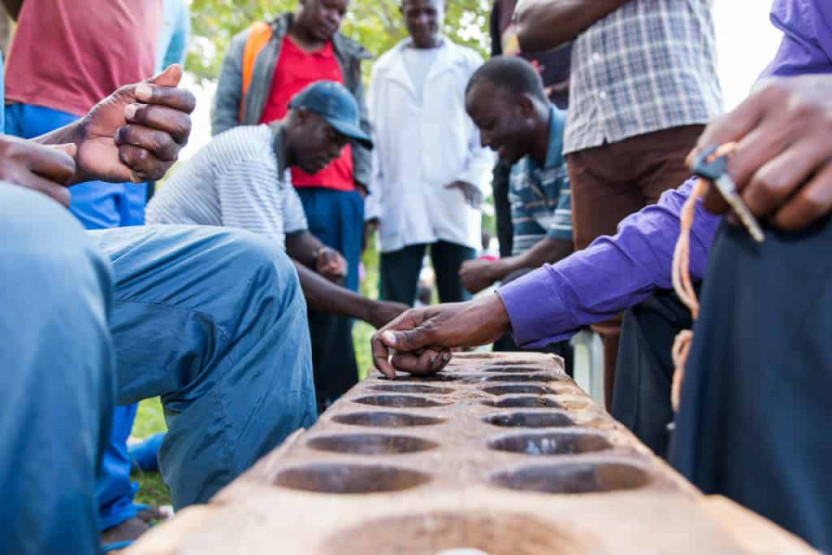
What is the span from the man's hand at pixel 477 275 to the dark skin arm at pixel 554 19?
39.4 inches

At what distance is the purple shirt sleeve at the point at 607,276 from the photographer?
128 centimetres

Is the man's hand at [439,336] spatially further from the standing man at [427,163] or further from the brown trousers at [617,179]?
the standing man at [427,163]

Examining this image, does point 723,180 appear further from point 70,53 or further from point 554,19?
point 70,53

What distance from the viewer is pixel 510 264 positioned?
302 cm

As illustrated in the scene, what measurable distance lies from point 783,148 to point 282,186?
7.79 feet

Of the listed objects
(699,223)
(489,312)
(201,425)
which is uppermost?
(699,223)

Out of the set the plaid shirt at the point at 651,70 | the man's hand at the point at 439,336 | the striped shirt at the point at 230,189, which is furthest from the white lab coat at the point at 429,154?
the man's hand at the point at 439,336

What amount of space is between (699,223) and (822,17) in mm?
380

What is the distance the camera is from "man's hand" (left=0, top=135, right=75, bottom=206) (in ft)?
3.17

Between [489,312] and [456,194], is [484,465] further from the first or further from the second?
[456,194]

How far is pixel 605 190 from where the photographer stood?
225 cm

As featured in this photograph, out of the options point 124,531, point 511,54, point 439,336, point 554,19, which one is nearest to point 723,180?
point 439,336

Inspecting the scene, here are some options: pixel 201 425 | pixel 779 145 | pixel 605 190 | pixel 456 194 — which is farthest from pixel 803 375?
pixel 456 194

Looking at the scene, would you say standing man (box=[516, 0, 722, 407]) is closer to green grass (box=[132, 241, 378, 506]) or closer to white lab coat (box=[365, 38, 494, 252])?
green grass (box=[132, 241, 378, 506])
